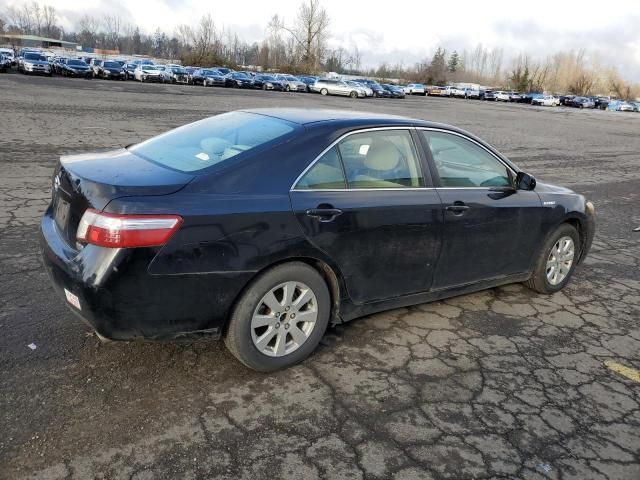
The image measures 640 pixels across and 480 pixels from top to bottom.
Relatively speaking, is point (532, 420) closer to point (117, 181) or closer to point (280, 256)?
point (280, 256)

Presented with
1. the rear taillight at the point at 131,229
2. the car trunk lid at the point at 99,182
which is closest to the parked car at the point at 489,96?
the car trunk lid at the point at 99,182

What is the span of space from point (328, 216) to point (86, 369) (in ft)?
5.65

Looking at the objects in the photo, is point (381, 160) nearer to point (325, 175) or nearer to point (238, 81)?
point (325, 175)

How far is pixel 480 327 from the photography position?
4281 millimetres

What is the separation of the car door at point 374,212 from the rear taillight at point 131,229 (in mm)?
762

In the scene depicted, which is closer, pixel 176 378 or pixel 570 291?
pixel 176 378

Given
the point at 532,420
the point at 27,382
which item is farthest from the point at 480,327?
the point at 27,382

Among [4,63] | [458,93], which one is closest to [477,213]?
[4,63]

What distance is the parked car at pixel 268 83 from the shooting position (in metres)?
51.8

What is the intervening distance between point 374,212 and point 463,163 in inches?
45.5

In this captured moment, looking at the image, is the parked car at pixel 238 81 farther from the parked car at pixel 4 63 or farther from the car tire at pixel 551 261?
the car tire at pixel 551 261

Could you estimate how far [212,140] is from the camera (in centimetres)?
372

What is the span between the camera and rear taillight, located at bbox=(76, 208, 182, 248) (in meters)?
2.79

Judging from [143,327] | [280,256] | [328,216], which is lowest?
[143,327]
